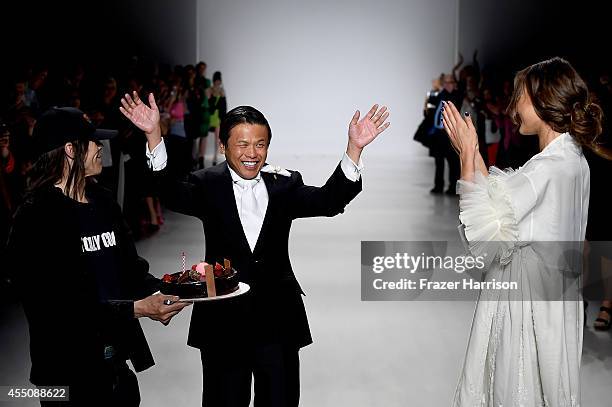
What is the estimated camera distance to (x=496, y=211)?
2.65 m

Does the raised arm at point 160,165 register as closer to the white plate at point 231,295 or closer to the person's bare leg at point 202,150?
the white plate at point 231,295

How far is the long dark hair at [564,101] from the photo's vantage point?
265 cm

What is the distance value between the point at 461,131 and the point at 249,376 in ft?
3.27

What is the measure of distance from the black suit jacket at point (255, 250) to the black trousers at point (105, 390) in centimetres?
31

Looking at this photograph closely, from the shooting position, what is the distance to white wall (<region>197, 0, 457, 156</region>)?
18.0 m

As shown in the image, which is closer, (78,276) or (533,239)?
(78,276)

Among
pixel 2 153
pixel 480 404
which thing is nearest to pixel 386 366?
pixel 480 404

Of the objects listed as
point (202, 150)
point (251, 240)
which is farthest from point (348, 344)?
point (202, 150)

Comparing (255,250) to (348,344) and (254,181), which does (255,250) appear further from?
(348,344)

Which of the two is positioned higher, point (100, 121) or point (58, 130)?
point (100, 121)

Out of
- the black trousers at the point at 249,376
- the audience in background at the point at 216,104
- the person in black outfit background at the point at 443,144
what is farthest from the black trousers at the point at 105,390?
the audience in background at the point at 216,104

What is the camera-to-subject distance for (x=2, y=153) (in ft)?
21.1

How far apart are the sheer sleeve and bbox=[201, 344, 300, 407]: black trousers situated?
0.68 m

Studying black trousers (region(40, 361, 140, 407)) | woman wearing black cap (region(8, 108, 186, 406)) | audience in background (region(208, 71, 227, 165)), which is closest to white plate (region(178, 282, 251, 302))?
woman wearing black cap (region(8, 108, 186, 406))
